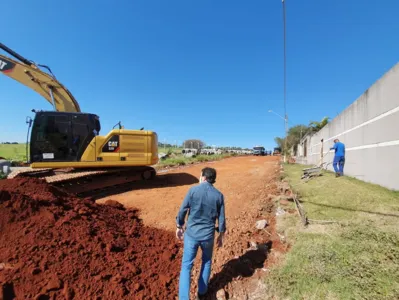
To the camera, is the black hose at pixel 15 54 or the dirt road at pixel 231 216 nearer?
the dirt road at pixel 231 216

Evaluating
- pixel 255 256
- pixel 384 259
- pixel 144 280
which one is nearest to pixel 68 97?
pixel 144 280

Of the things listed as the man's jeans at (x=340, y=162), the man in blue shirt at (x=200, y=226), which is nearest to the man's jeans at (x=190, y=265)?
the man in blue shirt at (x=200, y=226)

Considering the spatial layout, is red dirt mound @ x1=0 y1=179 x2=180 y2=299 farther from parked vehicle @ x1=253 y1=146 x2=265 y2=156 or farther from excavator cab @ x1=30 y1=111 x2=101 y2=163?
parked vehicle @ x1=253 y1=146 x2=265 y2=156

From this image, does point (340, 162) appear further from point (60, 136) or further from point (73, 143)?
point (60, 136)

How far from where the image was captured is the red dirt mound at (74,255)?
10.7 ft

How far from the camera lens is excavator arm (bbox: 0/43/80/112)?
30.1 ft

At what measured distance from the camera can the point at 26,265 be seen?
3434mm

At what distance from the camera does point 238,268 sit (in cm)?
386

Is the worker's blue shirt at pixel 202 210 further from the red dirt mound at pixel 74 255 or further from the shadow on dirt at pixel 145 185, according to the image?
the shadow on dirt at pixel 145 185

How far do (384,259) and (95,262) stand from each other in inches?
169

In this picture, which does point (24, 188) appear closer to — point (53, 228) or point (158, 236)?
point (53, 228)

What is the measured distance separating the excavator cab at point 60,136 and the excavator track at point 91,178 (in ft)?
3.02

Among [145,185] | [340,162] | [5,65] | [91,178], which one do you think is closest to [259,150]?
[340,162]

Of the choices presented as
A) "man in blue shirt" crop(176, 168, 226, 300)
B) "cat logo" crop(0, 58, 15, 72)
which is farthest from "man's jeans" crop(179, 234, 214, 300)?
"cat logo" crop(0, 58, 15, 72)
